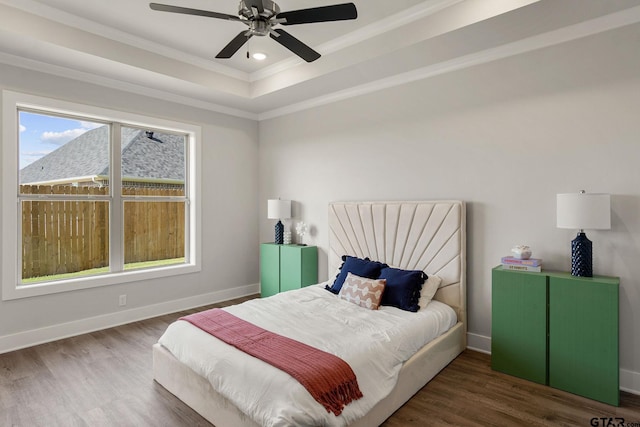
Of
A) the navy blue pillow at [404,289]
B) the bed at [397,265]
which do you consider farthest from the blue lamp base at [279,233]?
the navy blue pillow at [404,289]

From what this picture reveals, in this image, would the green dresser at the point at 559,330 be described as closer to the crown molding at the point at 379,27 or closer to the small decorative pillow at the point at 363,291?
the small decorative pillow at the point at 363,291

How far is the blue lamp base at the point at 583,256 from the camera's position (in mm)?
2545

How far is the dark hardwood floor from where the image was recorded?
87.6 inches

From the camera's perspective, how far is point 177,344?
2.51 m

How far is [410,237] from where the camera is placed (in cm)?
357

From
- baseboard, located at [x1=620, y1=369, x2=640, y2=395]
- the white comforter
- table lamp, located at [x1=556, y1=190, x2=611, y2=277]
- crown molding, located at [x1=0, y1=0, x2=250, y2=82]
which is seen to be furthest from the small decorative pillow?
crown molding, located at [x1=0, y1=0, x2=250, y2=82]

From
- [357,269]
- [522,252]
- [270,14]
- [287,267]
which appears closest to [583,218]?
[522,252]

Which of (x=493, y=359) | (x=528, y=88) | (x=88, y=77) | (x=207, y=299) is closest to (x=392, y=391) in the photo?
(x=493, y=359)

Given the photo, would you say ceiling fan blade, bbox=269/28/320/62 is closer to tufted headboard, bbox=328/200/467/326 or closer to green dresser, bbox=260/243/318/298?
tufted headboard, bbox=328/200/467/326

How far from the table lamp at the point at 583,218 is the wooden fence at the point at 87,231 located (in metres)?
4.32

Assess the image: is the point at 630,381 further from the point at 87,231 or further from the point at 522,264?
the point at 87,231

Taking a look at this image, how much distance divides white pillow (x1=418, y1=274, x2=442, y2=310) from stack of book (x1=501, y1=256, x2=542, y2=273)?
608 millimetres

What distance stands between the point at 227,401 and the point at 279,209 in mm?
2979

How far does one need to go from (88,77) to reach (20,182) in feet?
4.20
